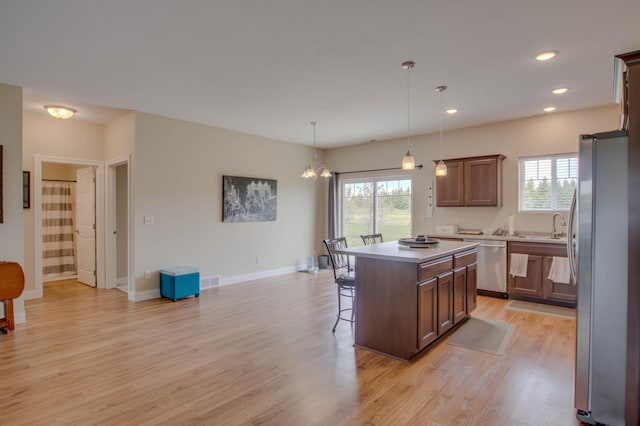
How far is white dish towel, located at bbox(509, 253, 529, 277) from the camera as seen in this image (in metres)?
4.93

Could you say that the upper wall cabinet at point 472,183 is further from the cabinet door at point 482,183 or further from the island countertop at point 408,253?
the island countertop at point 408,253

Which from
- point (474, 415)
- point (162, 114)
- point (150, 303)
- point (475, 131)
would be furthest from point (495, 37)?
point (150, 303)

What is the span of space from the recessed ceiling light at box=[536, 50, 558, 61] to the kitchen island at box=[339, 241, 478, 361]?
6.64ft

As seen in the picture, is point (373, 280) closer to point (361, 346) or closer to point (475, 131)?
point (361, 346)

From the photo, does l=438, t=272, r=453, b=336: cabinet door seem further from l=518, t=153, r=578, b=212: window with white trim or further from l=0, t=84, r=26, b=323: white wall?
l=0, t=84, r=26, b=323: white wall

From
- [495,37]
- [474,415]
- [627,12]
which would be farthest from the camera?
[495,37]

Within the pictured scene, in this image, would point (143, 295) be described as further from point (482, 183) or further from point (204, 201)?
point (482, 183)

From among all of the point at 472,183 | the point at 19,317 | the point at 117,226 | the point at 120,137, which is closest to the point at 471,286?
the point at 472,183

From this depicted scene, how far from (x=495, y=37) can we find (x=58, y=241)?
7.99m

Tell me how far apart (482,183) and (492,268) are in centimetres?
137

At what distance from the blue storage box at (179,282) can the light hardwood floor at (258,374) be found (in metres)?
0.62

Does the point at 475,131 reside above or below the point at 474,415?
above

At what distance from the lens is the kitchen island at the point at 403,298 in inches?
118

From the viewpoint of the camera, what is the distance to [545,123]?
17.3ft
